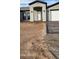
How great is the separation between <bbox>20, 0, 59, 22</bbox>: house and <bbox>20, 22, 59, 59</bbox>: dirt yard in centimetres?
8

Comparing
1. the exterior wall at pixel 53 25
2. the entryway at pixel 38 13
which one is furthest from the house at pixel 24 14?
the exterior wall at pixel 53 25

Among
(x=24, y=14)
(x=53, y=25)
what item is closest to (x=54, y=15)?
(x=53, y=25)

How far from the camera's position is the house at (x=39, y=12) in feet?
7.50

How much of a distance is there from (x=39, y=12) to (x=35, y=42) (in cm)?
42

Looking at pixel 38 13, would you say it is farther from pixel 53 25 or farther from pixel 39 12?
pixel 53 25

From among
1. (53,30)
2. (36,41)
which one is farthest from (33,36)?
(53,30)

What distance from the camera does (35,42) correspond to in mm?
2217

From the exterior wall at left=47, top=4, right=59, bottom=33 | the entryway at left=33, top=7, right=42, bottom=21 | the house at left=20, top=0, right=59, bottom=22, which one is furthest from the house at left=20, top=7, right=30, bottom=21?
the exterior wall at left=47, top=4, right=59, bottom=33

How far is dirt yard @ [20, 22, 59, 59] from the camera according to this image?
2.13 metres
